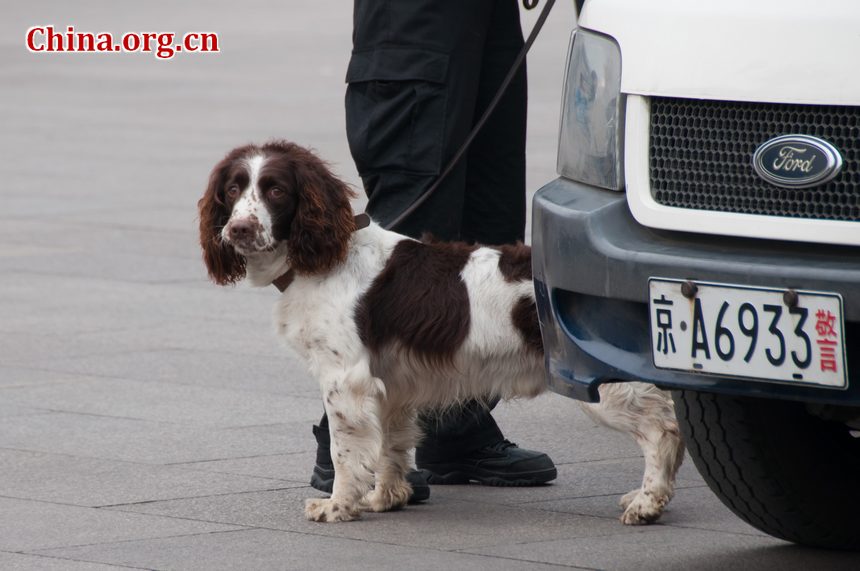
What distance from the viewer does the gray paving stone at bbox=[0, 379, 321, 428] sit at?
20.3ft

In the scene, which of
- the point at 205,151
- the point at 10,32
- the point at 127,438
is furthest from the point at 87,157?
the point at 10,32

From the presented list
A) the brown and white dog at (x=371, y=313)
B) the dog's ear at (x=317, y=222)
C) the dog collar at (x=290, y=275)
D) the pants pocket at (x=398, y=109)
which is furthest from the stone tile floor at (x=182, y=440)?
the pants pocket at (x=398, y=109)

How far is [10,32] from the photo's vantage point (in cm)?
2739

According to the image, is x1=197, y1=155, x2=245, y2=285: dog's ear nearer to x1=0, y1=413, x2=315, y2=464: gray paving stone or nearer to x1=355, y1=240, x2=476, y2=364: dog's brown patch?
x1=355, y1=240, x2=476, y2=364: dog's brown patch

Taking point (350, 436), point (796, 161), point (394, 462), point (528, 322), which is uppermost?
point (796, 161)

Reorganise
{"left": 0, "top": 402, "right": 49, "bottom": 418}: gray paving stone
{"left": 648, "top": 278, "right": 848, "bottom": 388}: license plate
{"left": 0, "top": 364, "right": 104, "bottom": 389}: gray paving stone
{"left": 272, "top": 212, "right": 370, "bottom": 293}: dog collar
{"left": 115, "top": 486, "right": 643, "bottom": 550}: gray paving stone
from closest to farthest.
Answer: {"left": 648, "top": 278, "right": 848, "bottom": 388}: license plate, {"left": 115, "top": 486, "right": 643, "bottom": 550}: gray paving stone, {"left": 272, "top": 212, "right": 370, "bottom": 293}: dog collar, {"left": 0, "top": 402, "right": 49, "bottom": 418}: gray paving stone, {"left": 0, "top": 364, "right": 104, "bottom": 389}: gray paving stone

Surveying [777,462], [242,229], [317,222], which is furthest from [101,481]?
[777,462]

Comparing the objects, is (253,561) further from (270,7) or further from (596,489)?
(270,7)

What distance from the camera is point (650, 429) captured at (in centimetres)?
481

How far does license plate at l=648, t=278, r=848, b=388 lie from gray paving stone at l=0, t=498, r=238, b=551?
169 centimetres

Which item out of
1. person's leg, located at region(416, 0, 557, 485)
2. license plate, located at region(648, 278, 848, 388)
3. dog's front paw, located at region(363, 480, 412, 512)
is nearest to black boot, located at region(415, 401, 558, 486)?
person's leg, located at region(416, 0, 557, 485)

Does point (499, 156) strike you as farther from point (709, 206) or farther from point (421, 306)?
point (709, 206)

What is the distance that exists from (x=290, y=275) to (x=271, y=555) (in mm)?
933

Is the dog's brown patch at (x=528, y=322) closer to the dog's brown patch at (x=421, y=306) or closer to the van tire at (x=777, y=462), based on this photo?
the dog's brown patch at (x=421, y=306)
